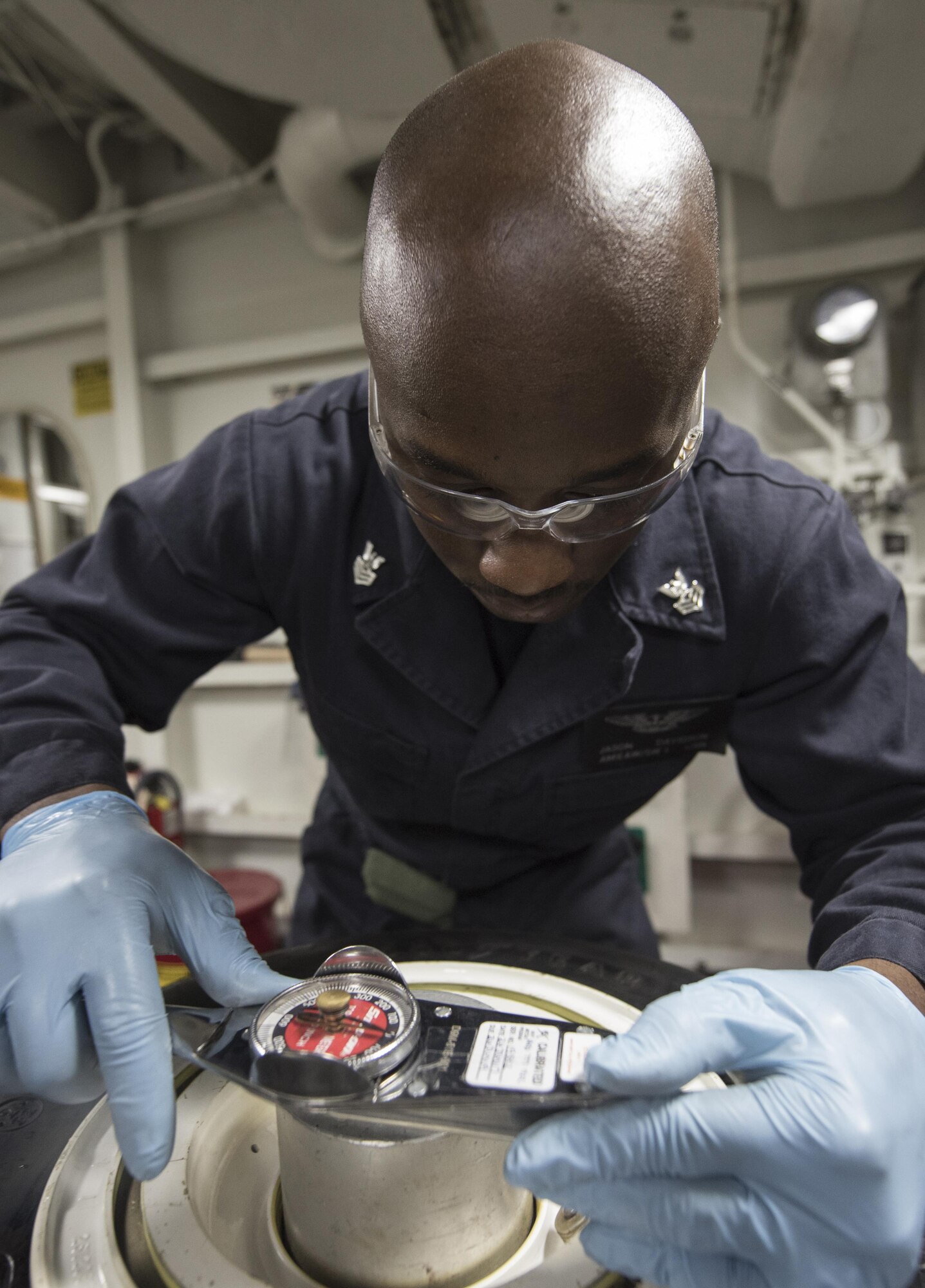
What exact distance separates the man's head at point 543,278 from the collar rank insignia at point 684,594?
0.31m

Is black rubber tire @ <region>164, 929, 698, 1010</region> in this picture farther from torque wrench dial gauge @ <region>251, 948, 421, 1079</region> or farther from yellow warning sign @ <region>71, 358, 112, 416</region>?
yellow warning sign @ <region>71, 358, 112, 416</region>

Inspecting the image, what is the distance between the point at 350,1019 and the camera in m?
0.60

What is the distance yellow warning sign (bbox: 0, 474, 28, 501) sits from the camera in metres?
3.39

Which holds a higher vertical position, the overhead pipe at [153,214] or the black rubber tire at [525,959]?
the overhead pipe at [153,214]

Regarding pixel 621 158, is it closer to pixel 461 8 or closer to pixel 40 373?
pixel 461 8

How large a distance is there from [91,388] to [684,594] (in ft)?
9.30

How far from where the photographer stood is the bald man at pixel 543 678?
1.81 ft

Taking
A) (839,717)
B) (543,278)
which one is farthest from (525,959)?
(543,278)

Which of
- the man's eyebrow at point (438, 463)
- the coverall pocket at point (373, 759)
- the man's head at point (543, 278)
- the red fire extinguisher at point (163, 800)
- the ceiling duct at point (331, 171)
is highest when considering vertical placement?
the ceiling duct at point (331, 171)

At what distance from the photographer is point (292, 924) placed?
134cm

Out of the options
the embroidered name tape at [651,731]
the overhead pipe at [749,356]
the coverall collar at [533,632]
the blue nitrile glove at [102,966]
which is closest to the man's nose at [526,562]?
the coverall collar at [533,632]

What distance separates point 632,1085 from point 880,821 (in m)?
0.54

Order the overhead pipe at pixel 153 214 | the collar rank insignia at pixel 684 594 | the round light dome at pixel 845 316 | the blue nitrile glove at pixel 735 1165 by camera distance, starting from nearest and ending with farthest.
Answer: the blue nitrile glove at pixel 735 1165 → the collar rank insignia at pixel 684 594 → the round light dome at pixel 845 316 → the overhead pipe at pixel 153 214

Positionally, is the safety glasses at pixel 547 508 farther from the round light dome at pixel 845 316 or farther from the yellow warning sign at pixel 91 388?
the yellow warning sign at pixel 91 388
